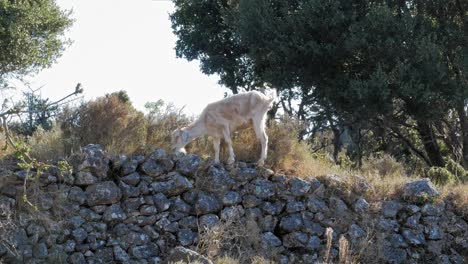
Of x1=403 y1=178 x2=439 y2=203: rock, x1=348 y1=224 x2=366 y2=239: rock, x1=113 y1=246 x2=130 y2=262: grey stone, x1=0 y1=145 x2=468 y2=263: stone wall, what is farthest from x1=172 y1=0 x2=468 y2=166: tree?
x1=113 y1=246 x2=130 y2=262: grey stone

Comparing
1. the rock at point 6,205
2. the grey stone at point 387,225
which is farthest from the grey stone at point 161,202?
the grey stone at point 387,225

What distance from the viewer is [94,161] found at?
12.7 m

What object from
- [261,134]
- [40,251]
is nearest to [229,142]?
[261,134]

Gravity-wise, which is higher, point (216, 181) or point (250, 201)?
point (216, 181)

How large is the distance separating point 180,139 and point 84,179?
2.29m

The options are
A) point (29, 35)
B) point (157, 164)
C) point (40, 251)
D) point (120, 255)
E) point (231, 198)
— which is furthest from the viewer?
point (29, 35)

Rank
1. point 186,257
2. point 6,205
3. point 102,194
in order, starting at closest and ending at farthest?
A: point 186,257
point 6,205
point 102,194

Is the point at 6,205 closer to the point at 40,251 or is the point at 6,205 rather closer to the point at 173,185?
the point at 40,251

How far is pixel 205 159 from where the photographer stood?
46.2ft

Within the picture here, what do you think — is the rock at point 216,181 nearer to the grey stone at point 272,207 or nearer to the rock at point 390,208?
the grey stone at point 272,207

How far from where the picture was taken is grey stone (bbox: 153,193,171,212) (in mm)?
12845

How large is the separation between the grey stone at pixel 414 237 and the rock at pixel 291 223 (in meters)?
2.17

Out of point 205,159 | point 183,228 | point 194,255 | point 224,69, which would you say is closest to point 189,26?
point 224,69

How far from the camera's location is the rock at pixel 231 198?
1335 cm
